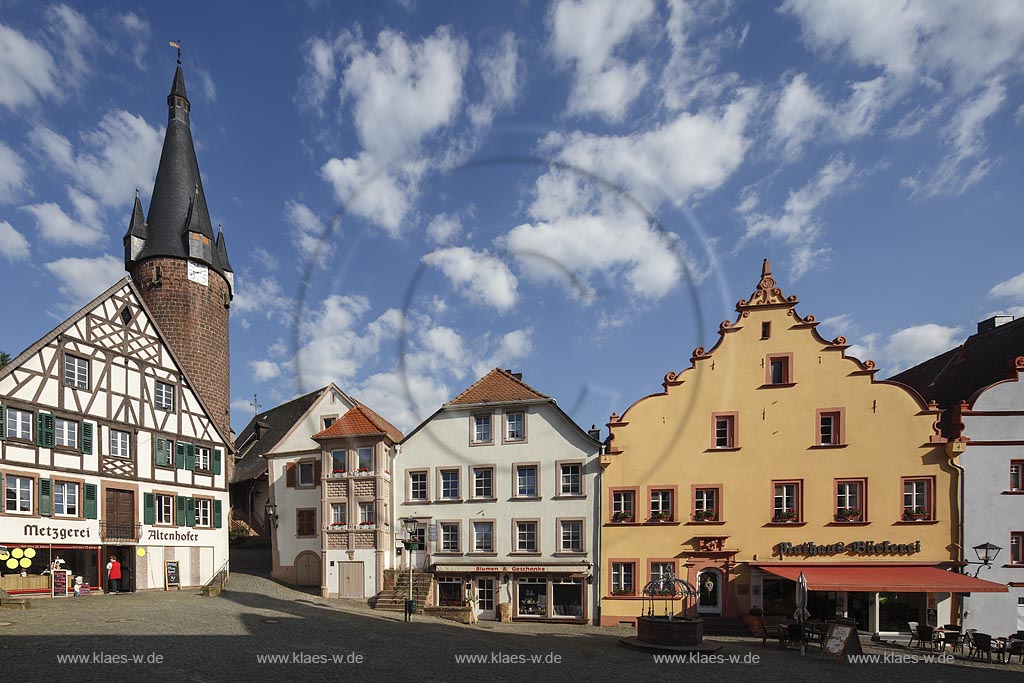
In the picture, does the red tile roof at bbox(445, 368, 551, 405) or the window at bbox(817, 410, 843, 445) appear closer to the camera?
the window at bbox(817, 410, 843, 445)

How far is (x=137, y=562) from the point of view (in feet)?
101

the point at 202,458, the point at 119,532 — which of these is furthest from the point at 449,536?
the point at 119,532

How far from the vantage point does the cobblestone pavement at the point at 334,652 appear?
15.1 metres

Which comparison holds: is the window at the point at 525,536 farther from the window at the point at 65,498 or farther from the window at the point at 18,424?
the window at the point at 18,424

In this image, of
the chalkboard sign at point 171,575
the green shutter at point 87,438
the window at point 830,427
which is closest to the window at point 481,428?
the window at point 830,427

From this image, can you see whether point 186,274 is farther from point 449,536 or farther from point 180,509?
point 449,536

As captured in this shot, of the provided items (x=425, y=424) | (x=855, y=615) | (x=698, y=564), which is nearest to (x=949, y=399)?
(x=855, y=615)

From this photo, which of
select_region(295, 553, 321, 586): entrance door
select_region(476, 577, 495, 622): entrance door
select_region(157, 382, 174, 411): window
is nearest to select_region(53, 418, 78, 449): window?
select_region(157, 382, 174, 411): window

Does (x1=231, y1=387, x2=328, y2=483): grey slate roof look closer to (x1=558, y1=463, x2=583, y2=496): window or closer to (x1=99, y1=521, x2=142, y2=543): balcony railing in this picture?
(x1=99, y1=521, x2=142, y2=543): balcony railing

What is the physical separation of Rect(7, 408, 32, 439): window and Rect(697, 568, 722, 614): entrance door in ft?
Answer: 92.0

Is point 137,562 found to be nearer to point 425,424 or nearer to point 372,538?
point 372,538

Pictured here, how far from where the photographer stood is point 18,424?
26906 millimetres

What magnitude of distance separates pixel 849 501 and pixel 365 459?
22004 millimetres

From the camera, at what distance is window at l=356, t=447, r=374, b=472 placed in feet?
110
